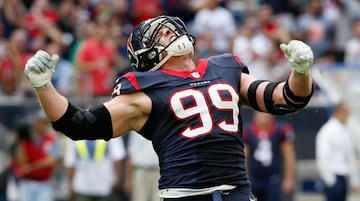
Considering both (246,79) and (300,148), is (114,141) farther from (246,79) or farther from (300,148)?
(246,79)

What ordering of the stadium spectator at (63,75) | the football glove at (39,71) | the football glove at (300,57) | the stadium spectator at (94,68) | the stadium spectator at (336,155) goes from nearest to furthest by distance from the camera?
the football glove at (39,71), the football glove at (300,57), the stadium spectator at (336,155), the stadium spectator at (94,68), the stadium spectator at (63,75)

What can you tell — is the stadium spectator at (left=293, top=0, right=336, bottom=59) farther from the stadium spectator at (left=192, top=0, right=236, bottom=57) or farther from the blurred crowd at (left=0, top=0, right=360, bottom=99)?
the stadium spectator at (left=192, top=0, right=236, bottom=57)

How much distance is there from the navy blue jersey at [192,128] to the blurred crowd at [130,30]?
29.7ft

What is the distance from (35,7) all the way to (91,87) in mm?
2485

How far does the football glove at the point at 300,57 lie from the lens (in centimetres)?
580

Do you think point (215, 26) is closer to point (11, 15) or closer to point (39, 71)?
point (11, 15)

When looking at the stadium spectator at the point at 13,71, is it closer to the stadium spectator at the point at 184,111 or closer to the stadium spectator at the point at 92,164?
the stadium spectator at the point at 92,164

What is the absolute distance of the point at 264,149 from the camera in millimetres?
13141

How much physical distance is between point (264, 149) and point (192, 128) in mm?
7251

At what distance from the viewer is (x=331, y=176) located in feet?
41.9

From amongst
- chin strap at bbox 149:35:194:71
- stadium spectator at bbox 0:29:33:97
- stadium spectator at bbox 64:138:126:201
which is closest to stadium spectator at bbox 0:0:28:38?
stadium spectator at bbox 0:29:33:97

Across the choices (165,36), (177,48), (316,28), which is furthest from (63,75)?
(177,48)

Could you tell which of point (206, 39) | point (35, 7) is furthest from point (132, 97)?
point (35, 7)

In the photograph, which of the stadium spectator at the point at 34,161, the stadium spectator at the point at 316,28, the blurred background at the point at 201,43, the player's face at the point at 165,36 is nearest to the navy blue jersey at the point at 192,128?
the player's face at the point at 165,36
